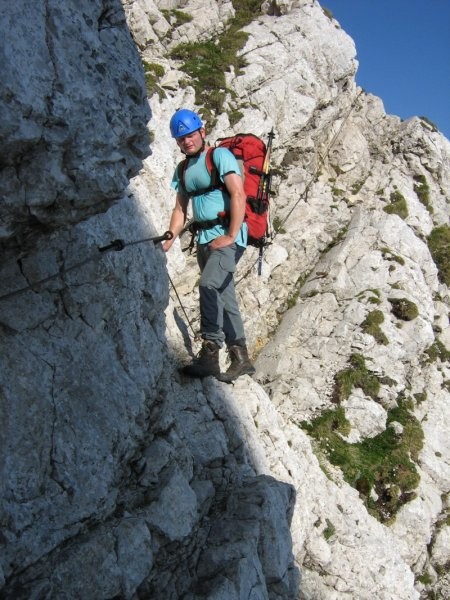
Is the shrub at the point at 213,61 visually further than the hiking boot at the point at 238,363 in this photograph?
Yes

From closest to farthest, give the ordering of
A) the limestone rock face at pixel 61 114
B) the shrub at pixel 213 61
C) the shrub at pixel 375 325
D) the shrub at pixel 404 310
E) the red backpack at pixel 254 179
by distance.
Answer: the limestone rock face at pixel 61 114 → the red backpack at pixel 254 179 → the shrub at pixel 375 325 → the shrub at pixel 404 310 → the shrub at pixel 213 61

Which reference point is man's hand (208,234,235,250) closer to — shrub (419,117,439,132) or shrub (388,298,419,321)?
shrub (388,298,419,321)

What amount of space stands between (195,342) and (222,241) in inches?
131

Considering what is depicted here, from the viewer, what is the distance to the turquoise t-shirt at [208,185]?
30.3 ft

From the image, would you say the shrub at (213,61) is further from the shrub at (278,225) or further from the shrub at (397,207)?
the shrub at (397,207)

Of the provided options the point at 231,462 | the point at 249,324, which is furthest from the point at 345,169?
the point at 231,462

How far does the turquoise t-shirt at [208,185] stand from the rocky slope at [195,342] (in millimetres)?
1274

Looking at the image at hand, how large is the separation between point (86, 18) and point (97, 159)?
1358 millimetres

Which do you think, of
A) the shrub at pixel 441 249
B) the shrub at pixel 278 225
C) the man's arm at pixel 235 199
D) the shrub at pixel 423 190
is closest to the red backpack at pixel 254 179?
the man's arm at pixel 235 199

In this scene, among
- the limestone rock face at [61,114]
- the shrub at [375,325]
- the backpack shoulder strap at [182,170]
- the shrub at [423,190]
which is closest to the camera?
the limestone rock face at [61,114]

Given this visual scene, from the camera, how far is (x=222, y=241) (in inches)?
384

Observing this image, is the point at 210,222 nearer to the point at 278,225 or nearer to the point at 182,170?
the point at 182,170

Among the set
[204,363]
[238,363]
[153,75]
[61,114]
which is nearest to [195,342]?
[238,363]

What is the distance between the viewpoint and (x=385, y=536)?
11.7 metres
